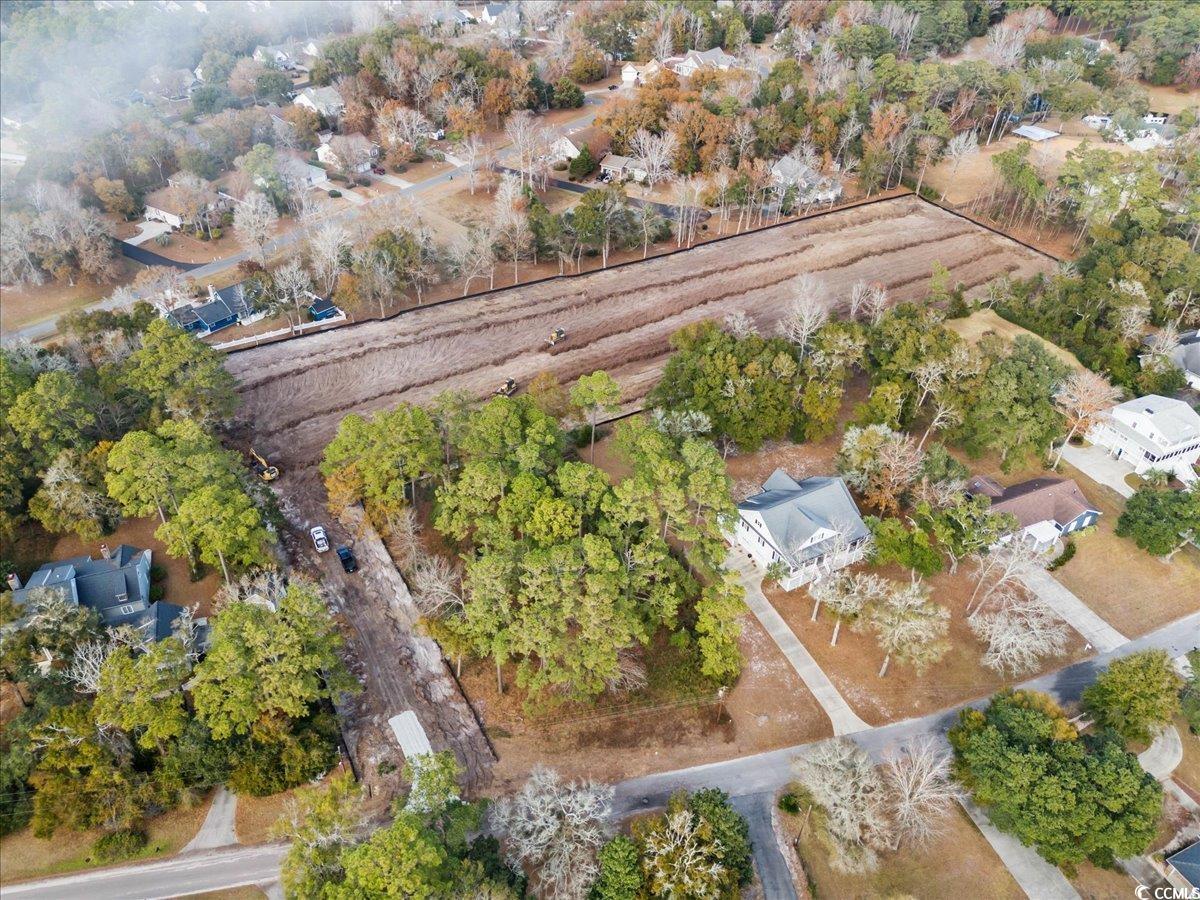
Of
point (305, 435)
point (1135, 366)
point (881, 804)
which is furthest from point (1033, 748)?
point (305, 435)

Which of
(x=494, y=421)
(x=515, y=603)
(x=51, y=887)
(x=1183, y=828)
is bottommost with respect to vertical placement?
(x=51, y=887)

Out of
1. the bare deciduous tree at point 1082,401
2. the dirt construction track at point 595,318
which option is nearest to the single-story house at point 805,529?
the dirt construction track at point 595,318

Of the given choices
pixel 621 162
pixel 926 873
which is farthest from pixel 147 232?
pixel 926 873

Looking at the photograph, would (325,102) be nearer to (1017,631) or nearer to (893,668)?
(893,668)

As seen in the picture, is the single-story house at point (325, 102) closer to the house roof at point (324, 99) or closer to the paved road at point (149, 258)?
the house roof at point (324, 99)

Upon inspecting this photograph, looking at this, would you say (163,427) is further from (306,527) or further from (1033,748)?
(1033,748)
